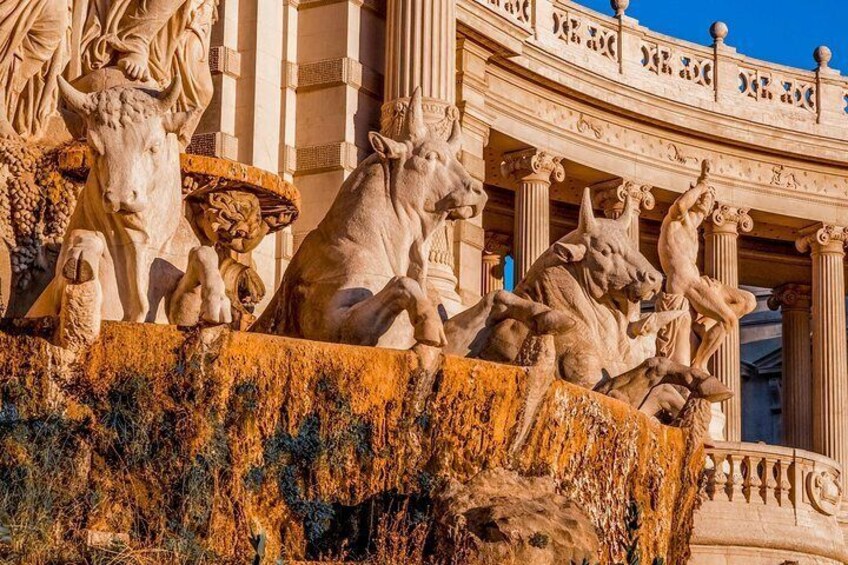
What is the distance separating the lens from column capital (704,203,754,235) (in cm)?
4706

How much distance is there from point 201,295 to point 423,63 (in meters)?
18.5

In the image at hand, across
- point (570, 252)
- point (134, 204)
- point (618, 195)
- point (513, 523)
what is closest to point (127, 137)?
point (134, 204)

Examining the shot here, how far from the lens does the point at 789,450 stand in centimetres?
2933

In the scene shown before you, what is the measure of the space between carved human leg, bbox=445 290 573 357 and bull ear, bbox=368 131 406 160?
155cm

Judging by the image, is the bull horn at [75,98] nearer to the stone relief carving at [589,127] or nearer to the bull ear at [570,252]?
the bull ear at [570,252]

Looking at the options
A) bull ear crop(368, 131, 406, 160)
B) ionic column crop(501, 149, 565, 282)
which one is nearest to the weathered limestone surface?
bull ear crop(368, 131, 406, 160)

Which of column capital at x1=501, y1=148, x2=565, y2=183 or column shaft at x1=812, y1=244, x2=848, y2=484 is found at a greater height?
column capital at x1=501, y1=148, x2=565, y2=183

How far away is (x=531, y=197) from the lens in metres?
42.5

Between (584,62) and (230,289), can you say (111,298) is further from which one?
(584,62)

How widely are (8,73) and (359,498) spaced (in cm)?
691

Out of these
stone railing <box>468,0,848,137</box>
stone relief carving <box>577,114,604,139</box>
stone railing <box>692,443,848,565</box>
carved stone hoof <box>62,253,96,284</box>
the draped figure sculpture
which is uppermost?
stone railing <box>468,0,848,137</box>

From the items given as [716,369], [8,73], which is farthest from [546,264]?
[716,369]

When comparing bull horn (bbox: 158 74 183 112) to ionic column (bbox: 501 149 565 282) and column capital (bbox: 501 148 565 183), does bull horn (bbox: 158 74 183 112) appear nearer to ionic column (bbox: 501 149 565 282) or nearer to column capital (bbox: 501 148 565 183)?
ionic column (bbox: 501 149 565 282)

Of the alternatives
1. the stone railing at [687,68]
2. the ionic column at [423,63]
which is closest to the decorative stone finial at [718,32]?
the stone railing at [687,68]
